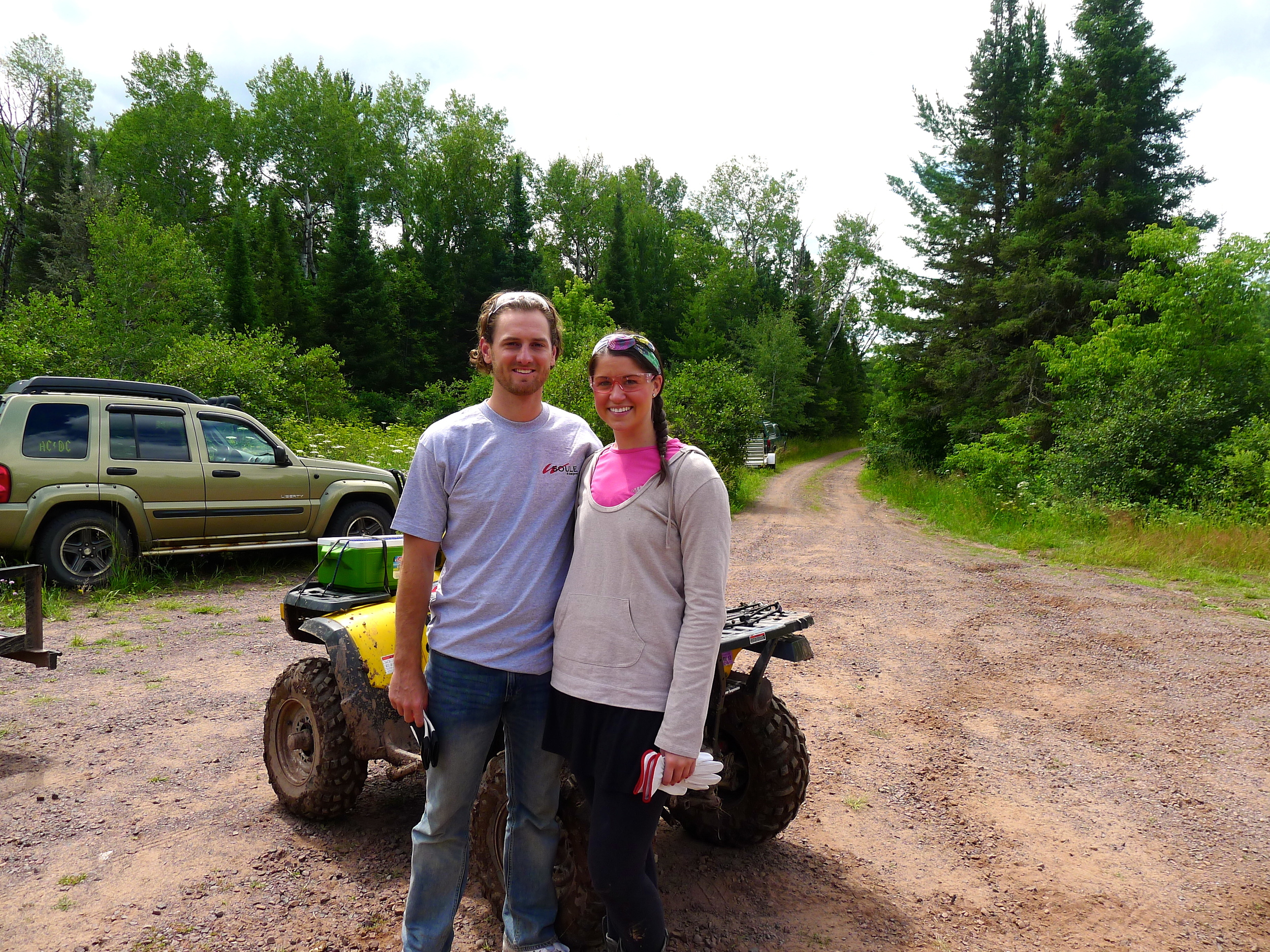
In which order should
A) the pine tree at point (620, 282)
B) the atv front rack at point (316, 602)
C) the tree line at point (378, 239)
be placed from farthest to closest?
1. the pine tree at point (620, 282)
2. the tree line at point (378, 239)
3. the atv front rack at point (316, 602)

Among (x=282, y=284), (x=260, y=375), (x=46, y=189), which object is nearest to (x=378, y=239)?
(x=282, y=284)

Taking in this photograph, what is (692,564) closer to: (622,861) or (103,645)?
(622,861)

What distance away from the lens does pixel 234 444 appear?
8844mm

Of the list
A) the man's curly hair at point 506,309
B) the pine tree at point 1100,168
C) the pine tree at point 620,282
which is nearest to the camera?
the man's curly hair at point 506,309

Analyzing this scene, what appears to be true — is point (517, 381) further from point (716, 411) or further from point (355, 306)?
point (355, 306)

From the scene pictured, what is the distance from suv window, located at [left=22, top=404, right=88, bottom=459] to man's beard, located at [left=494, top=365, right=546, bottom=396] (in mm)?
7550

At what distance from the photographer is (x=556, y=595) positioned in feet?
7.34

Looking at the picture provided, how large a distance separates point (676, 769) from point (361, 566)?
2.15m

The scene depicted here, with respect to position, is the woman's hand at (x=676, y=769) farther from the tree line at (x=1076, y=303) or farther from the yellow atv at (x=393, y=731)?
the tree line at (x=1076, y=303)

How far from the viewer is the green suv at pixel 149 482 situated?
24.7ft

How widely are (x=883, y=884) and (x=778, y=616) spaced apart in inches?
45.4

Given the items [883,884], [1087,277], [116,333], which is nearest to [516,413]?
[883,884]

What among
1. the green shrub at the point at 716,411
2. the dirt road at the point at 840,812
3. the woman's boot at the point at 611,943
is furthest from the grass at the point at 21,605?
the green shrub at the point at 716,411

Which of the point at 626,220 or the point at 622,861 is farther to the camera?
the point at 626,220
